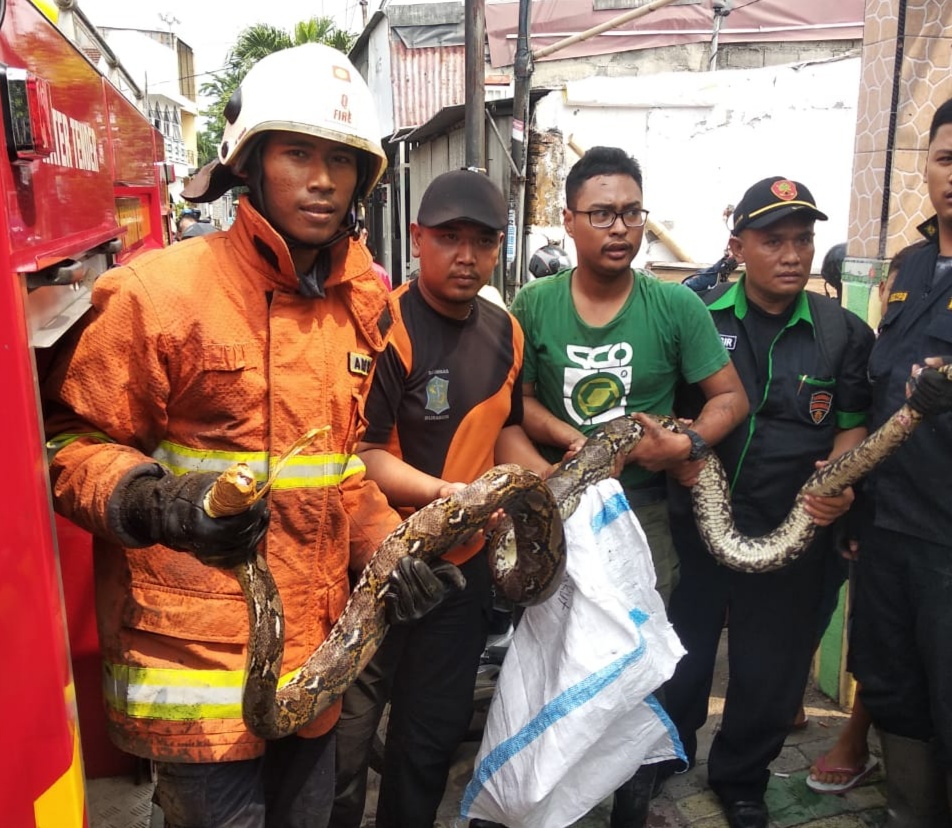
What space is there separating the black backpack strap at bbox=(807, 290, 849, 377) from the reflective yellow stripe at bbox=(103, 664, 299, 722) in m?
2.65

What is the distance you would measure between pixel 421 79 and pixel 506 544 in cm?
1675

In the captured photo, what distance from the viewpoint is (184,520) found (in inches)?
68.2

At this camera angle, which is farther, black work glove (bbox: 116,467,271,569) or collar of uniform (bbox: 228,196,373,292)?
collar of uniform (bbox: 228,196,373,292)

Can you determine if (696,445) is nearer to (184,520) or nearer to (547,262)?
(184,520)

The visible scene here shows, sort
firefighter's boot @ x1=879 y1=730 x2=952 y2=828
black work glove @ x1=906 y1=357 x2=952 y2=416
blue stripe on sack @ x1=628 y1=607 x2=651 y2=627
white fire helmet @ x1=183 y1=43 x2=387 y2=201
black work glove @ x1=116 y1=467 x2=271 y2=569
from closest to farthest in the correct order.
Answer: black work glove @ x1=116 y1=467 x2=271 y2=569
white fire helmet @ x1=183 y1=43 x2=387 y2=201
black work glove @ x1=906 y1=357 x2=952 y2=416
blue stripe on sack @ x1=628 y1=607 x2=651 y2=627
firefighter's boot @ x1=879 y1=730 x2=952 y2=828

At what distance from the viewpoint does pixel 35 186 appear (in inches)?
60.8

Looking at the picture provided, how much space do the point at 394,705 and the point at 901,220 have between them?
11.7 feet

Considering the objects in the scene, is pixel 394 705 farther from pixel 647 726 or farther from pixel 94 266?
pixel 94 266

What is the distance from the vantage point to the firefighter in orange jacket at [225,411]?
195 cm

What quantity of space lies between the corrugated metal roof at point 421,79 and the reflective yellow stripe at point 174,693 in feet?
56.0

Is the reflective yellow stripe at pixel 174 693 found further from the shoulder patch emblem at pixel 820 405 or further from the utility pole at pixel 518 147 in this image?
the utility pole at pixel 518 147

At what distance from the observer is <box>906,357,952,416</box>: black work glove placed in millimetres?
2752

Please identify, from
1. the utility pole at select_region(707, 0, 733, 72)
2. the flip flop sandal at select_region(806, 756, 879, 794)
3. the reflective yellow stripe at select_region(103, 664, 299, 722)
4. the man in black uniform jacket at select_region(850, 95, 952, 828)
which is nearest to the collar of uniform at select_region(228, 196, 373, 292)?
the reflective yellow stripe at select_region(103, 664, 299, 722)

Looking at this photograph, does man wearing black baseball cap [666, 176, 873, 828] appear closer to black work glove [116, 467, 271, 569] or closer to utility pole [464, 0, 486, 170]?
black work glove [116, 467, 271, 569]
